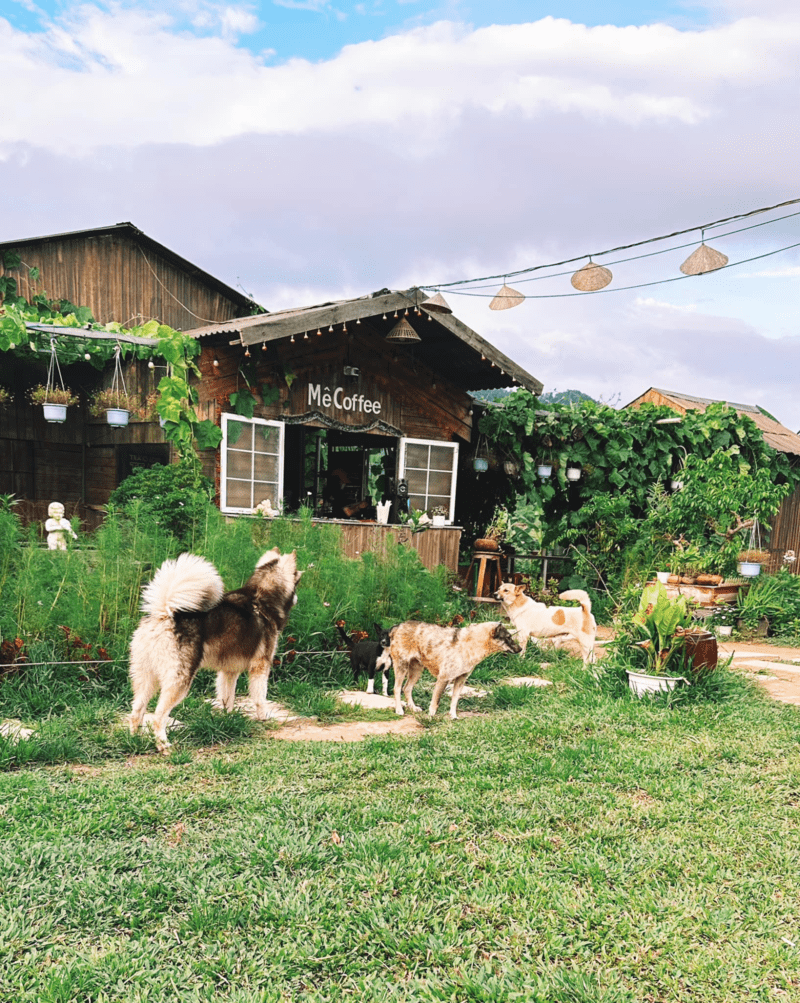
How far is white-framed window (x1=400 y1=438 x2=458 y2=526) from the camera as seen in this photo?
11492mm

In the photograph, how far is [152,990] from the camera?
7.89 feet

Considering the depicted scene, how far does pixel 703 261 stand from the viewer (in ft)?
26.8

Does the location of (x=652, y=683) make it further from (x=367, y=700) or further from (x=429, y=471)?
(x=429, y=471)

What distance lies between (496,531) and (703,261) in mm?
5349

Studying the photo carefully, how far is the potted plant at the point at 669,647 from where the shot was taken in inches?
245

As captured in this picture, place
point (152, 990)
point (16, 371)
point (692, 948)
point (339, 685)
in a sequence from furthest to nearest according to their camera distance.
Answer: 1. point (16, 371)
2. point (339, 685)
3. point (692, 948)
4. point (152, 990)

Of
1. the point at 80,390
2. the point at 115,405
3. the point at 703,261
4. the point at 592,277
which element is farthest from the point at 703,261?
the point at 80,390

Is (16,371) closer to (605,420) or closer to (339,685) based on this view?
(339,685)

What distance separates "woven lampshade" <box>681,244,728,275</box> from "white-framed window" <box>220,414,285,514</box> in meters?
5.50

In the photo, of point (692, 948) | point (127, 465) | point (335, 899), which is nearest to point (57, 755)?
point (335, 899)

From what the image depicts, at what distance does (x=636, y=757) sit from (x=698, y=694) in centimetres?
180

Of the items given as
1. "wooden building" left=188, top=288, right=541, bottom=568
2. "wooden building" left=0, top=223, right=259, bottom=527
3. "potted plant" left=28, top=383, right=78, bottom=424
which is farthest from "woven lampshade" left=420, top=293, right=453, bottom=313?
"potted plant" left=28, top=383, right=78, bottom=424

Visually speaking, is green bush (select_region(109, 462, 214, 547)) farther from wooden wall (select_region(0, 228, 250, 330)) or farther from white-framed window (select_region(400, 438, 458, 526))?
wooden wall (select_region(0, 228, 250, 330))

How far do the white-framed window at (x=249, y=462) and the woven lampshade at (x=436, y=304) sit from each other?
8.76 ft
